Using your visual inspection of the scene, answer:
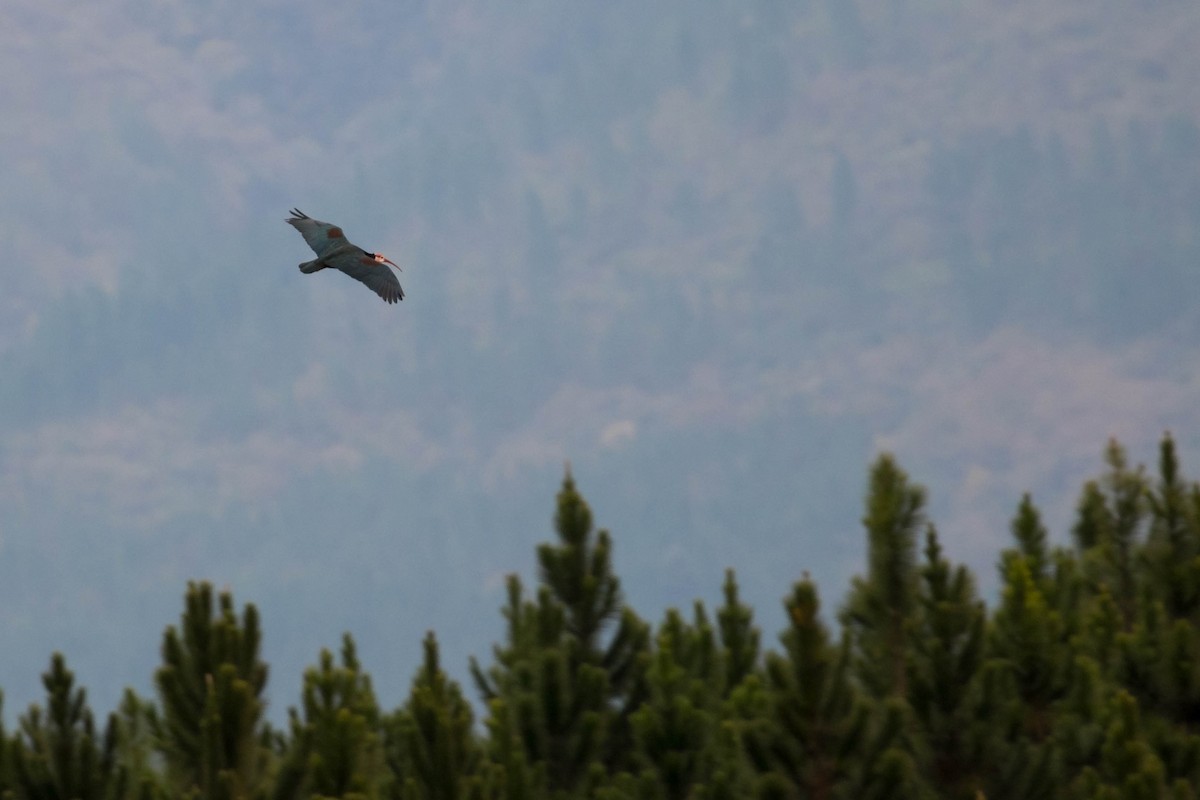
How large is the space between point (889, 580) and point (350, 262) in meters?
8.13

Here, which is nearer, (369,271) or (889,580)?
(889,580)

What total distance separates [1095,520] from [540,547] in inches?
428

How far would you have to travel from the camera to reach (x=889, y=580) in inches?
610

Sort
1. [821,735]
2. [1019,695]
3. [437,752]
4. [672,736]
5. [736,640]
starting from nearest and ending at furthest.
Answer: [821,735], [437,752], [672,736], [1019,695], [736,640]

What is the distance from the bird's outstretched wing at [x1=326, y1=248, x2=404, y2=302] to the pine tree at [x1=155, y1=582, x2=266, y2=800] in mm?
6906

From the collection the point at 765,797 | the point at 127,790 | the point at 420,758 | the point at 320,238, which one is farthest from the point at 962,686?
the point at 320,238

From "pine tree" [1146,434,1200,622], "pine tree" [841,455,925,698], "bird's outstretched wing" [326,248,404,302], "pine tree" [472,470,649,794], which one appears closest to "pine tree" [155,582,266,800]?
"pine tree" [472,470,649,794]

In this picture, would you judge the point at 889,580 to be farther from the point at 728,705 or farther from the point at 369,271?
the point at 369,271

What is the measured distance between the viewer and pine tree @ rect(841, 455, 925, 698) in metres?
15.2

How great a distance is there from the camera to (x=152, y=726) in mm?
18109

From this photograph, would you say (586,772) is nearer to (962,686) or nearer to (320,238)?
(962,686)

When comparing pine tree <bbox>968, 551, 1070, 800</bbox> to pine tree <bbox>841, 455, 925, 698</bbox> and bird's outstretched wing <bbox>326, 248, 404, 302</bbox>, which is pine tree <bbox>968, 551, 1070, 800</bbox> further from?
bird's outstretched wing <bbox>326, 248, 404, 302</bbox>

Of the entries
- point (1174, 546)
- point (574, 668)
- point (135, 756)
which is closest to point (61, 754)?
point (135, 756)

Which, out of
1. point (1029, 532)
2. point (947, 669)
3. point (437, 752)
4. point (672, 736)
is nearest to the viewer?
point (437, 752)
